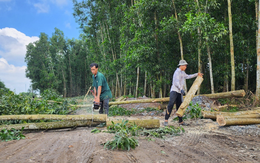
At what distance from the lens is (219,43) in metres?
10.6

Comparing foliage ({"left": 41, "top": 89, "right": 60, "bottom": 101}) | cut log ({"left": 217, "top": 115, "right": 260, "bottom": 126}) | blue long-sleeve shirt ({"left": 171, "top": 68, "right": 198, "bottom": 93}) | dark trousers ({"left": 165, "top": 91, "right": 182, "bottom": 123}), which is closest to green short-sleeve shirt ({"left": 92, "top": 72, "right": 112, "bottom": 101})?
dark trousers ({"left": 165, "top": 91, "right": 182, "bottom": 123})

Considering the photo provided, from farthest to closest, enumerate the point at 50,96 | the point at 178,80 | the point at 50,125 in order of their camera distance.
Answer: the point at 50,96, the point at 178,80, the point at 50,125

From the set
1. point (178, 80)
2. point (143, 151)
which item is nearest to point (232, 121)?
point (178, 80)

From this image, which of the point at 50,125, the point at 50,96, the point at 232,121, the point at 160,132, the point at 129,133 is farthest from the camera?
the point at 50,96

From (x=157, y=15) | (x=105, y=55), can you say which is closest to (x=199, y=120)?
(x=157, y=15)

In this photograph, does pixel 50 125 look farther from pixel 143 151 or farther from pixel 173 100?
pixel 173 100

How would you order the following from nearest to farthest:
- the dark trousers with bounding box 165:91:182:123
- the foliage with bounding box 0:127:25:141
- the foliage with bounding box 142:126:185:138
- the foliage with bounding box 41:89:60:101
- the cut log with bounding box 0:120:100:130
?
the foliage with bounding box 0:127:25:141
the foliage with bounding box 142:126:185:138
the cut log with bounding box 0:120:100:130
the dark trousers with bounding box 165:91:182:123
the foliage with bounding box 41:89:60:101

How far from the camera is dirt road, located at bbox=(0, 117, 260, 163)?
2.86 meters

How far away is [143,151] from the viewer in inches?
127

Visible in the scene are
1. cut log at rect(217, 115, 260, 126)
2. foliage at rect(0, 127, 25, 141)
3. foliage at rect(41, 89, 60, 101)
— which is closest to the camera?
foliage at rect(0, 127, 25, 141)

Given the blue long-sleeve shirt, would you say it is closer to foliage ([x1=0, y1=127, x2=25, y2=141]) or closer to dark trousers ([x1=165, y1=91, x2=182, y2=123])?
dark trousers ([x1=165, y1=91, x2=182, y2=123])

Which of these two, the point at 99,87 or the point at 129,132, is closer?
the point at 129,132

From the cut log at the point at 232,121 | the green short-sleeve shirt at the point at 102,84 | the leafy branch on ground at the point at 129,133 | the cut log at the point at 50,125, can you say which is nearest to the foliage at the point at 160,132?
the leafy branch on ground at the point at 129,133

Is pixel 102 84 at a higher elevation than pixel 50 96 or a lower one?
higher
